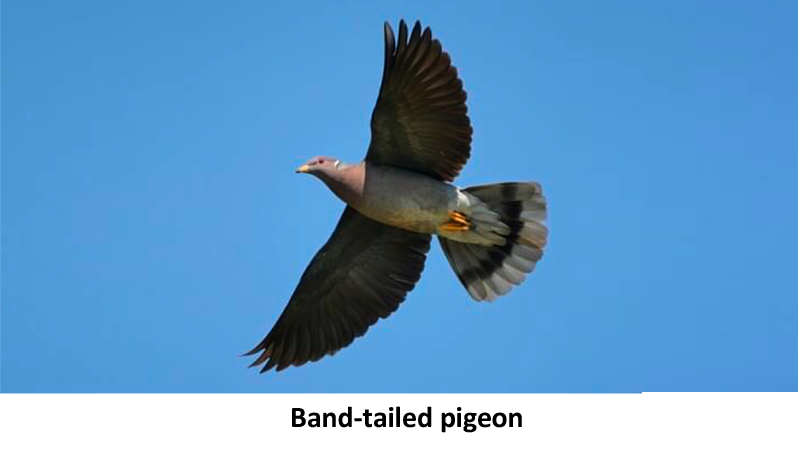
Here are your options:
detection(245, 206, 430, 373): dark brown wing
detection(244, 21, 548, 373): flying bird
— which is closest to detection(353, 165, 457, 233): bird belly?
detection(244, 21, 548, 373): flying bird

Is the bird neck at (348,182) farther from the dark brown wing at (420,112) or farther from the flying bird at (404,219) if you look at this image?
the dark brown wing at (420,112)

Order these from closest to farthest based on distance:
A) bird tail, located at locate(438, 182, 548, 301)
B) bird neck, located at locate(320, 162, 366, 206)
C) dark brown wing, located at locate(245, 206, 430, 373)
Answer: bird neck, located at locate(320, 162, 366, 206), bird tail, located at locate(438, 182, 548, 301), dark brown wing, located at locate(245, 206, 430, 373)

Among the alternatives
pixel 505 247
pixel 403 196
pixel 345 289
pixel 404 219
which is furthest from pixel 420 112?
pixel 345 289

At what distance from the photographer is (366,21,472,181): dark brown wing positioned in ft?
27.9

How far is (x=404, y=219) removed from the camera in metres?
9.20

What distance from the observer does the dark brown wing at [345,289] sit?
9.93 metres

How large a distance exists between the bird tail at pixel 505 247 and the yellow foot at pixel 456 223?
0.20 meters

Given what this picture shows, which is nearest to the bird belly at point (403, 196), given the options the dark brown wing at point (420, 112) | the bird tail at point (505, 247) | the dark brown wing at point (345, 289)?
the dark brown wing at point (420, 112)

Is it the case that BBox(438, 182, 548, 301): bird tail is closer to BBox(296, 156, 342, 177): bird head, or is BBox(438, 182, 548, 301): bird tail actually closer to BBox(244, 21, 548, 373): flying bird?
BBox(244, 21, 548, 373): flying bird

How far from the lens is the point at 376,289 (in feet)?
32.9

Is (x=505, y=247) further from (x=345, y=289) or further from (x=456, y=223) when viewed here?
(x=345, y=289)

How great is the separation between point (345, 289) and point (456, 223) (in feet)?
4.64

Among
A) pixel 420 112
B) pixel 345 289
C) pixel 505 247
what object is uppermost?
pixel 420 112

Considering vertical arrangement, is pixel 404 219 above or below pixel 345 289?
above
